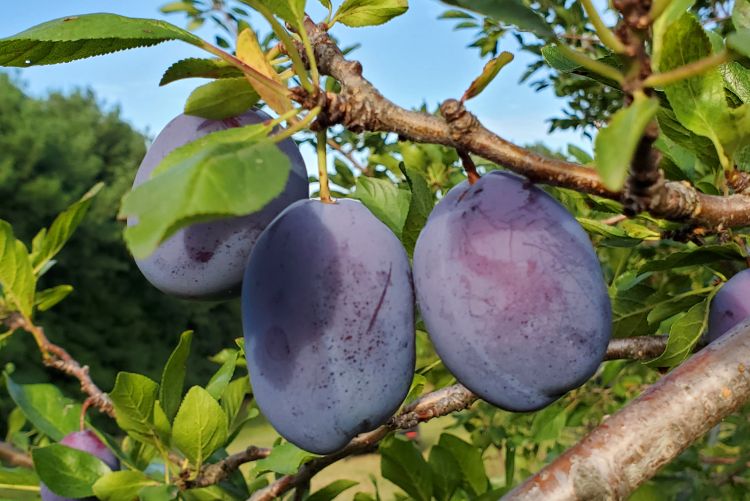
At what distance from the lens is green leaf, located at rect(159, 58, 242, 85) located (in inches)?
19.1

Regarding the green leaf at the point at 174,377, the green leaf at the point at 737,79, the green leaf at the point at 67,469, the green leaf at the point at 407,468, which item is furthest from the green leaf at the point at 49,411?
the green leaf at the point at 737,79

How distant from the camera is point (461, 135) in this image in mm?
440

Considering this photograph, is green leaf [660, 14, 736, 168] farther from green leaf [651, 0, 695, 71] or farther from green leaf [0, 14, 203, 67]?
green leaf [0, 14, 203, 67]

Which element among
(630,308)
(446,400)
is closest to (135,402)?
(446,400)

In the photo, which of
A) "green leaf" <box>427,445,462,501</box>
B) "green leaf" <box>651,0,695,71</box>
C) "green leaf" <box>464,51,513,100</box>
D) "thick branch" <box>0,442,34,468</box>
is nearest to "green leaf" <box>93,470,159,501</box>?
"green leaf" <box>427,445,462,501</box>

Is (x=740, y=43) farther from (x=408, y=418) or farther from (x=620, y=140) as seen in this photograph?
(x=408, y=418)

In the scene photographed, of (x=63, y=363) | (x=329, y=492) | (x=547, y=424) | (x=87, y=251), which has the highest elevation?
(x=63, y=363)

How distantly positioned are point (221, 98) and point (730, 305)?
577mm

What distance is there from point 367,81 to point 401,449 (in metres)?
0.68

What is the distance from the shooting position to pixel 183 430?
0.89 metres

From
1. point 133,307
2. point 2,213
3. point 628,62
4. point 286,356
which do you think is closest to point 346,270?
point 286,356

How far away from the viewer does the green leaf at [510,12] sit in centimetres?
37

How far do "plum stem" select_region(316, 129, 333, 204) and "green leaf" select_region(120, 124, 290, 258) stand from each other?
0.44ft

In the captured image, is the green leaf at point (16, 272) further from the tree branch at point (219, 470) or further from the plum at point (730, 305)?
the plum at point (730, 305)
